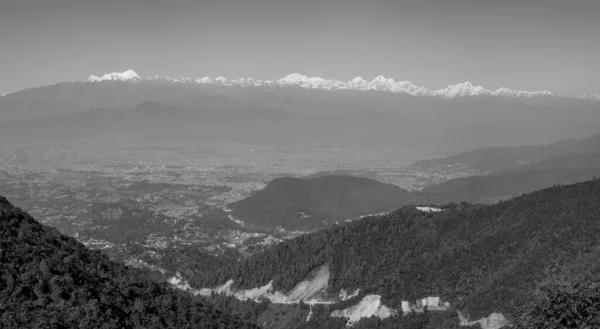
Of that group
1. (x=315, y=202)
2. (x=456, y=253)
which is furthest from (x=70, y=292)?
(x=315, y=202)

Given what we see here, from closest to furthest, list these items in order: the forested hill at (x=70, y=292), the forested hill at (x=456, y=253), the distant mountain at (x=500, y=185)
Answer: the forested hill at (x=70, y=292)
the forested hill at (x=456, y=253)
the distant mountain at (x=500, y=185)

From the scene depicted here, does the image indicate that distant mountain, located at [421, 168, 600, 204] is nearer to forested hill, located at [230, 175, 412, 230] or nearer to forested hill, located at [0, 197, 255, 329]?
forested hill, located at [230, 175, 412, 230]

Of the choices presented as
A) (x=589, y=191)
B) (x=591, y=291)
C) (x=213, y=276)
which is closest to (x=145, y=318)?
(x=591, y=291)

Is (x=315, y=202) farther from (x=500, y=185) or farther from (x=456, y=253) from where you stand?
(x=456, y=253)

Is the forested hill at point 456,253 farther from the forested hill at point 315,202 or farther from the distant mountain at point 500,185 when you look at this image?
the distant mountain at point 500,185

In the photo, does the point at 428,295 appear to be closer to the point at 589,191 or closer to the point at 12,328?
the point at 589,191

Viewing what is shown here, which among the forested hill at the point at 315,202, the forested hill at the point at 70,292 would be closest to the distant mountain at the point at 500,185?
the forested hill at the point at 315,202

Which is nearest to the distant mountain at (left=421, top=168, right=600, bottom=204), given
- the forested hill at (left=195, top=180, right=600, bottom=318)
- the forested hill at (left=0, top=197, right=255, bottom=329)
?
the forested hill at (left=195, top=180, right=600, bottom=318)
